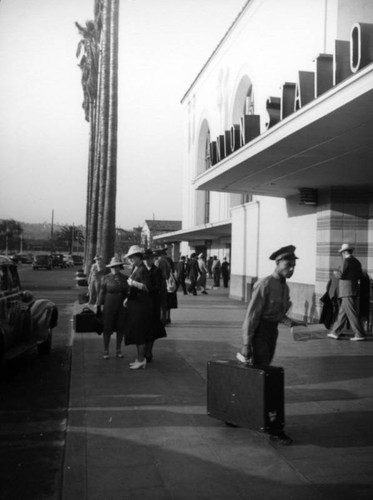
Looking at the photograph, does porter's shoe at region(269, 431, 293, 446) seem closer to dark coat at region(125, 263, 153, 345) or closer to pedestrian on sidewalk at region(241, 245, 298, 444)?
pedestrian on sidewalk at region(241, 245, 298, 444)

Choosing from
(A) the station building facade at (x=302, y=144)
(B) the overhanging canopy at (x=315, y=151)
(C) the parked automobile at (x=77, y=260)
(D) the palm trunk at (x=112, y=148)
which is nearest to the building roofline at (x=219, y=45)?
(A) the station building facade at (x=302, y=144)

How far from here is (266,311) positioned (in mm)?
5664

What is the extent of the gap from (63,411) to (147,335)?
2.14m

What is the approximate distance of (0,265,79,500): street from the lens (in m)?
4.52

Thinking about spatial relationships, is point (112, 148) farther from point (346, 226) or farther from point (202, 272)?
point (346, 226)

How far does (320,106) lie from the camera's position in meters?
7.93

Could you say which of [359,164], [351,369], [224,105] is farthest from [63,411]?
[224,105]

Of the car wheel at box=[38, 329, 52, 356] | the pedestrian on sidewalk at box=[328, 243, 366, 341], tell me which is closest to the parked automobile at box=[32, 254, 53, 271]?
the car wheel at box=[38, 329, 52, 356]

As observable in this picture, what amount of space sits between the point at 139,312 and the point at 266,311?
3162 mm

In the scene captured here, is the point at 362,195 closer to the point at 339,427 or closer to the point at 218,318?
the point at 218,318

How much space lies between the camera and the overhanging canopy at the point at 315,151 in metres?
7.48

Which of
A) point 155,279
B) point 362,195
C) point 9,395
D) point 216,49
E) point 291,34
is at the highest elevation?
point 216,49

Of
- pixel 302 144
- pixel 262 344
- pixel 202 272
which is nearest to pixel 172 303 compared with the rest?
pixel 302 144

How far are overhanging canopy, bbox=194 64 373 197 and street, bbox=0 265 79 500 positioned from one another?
4901 mm
